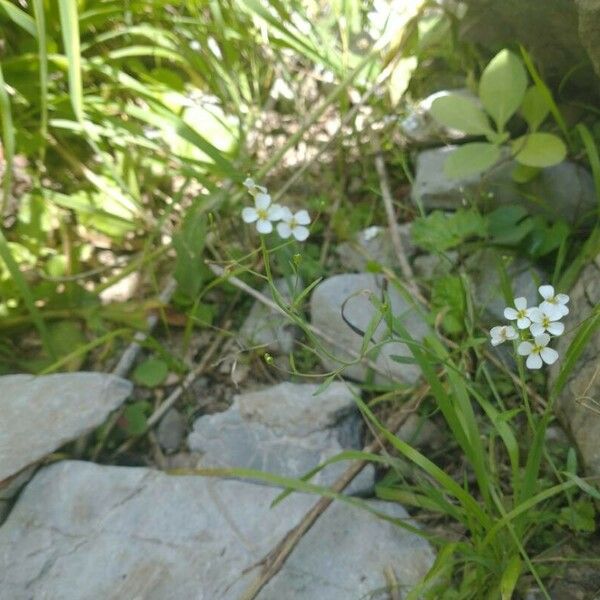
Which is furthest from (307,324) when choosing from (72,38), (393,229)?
(72,38)

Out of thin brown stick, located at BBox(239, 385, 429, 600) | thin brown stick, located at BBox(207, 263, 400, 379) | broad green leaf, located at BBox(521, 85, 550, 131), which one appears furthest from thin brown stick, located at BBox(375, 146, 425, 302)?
broad green leaf, located at BBox(521, 85, 550, 131)

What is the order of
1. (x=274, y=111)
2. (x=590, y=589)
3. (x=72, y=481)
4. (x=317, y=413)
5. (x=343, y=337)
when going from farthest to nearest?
(x=274, y=111) < (x=343, y=337) < (x=317, y=413) < (x=72, y=481) < (x=590, y=589)

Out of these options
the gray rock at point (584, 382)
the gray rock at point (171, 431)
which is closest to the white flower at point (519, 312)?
the gray rock at point (584, 382)

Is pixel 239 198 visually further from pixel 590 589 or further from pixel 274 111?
pixel 590 589

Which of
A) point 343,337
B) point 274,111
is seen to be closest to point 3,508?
point 343,337

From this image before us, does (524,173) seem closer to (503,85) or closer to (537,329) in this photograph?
(503,85)
